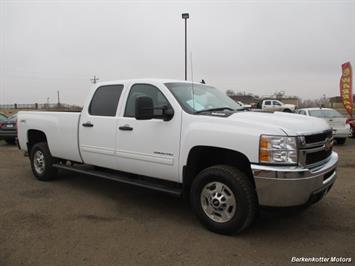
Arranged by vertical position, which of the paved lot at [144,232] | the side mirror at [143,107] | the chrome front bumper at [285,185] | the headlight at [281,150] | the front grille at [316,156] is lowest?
the paved lot at [144,232]

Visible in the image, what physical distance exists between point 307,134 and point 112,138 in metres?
2.86

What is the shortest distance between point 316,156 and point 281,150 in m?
0.63

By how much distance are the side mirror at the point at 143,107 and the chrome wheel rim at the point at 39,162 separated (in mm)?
3483

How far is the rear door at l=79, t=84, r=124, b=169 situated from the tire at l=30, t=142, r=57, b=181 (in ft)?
4.30

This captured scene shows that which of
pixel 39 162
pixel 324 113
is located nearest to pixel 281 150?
pixel 39 162

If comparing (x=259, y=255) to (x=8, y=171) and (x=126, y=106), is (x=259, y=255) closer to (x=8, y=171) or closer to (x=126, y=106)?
(x=126, y=106)

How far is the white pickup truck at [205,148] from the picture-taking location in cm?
375

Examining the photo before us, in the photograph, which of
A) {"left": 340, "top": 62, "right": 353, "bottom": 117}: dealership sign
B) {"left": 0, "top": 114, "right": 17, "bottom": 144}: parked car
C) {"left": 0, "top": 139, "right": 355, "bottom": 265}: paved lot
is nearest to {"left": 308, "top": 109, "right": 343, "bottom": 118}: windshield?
{"left": 340, "top": 62, "right": 353, "bottom": 117}: dealership sign

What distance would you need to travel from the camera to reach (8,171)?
8289mm

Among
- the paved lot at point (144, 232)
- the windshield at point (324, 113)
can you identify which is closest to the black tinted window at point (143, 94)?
the paved lot at point (144, 232)

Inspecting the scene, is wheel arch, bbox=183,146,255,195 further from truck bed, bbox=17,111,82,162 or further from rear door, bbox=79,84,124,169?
truck bed, bbox=17,111,82,162

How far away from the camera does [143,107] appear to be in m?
4.43

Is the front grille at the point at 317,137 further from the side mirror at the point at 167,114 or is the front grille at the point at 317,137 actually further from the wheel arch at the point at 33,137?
the wheel arch at the point at 33,137

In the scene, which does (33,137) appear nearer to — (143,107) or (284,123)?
(143,107)
